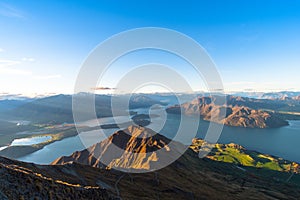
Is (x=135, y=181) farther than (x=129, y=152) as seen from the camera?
No

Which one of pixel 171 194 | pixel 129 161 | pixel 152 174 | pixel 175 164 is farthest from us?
pixel 129 161

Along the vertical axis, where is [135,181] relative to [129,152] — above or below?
above

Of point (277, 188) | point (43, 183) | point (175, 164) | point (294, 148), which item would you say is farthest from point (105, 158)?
point (294, 148)

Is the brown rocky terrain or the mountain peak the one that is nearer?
the brown rocky terrain

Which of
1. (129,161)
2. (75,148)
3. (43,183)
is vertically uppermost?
(43,183)

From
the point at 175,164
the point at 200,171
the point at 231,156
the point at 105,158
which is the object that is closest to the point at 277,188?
the point at 200,171

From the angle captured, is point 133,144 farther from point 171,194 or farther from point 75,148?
point 75,148

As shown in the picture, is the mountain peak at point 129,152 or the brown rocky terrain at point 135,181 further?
the mountain peak at point 129,152

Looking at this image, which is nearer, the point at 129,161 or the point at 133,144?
the point at 129,161

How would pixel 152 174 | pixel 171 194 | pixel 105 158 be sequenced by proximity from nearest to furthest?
pixel 171 194 < pixel 152 174 < pixel 105 158

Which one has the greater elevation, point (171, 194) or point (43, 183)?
point (43, 183)
